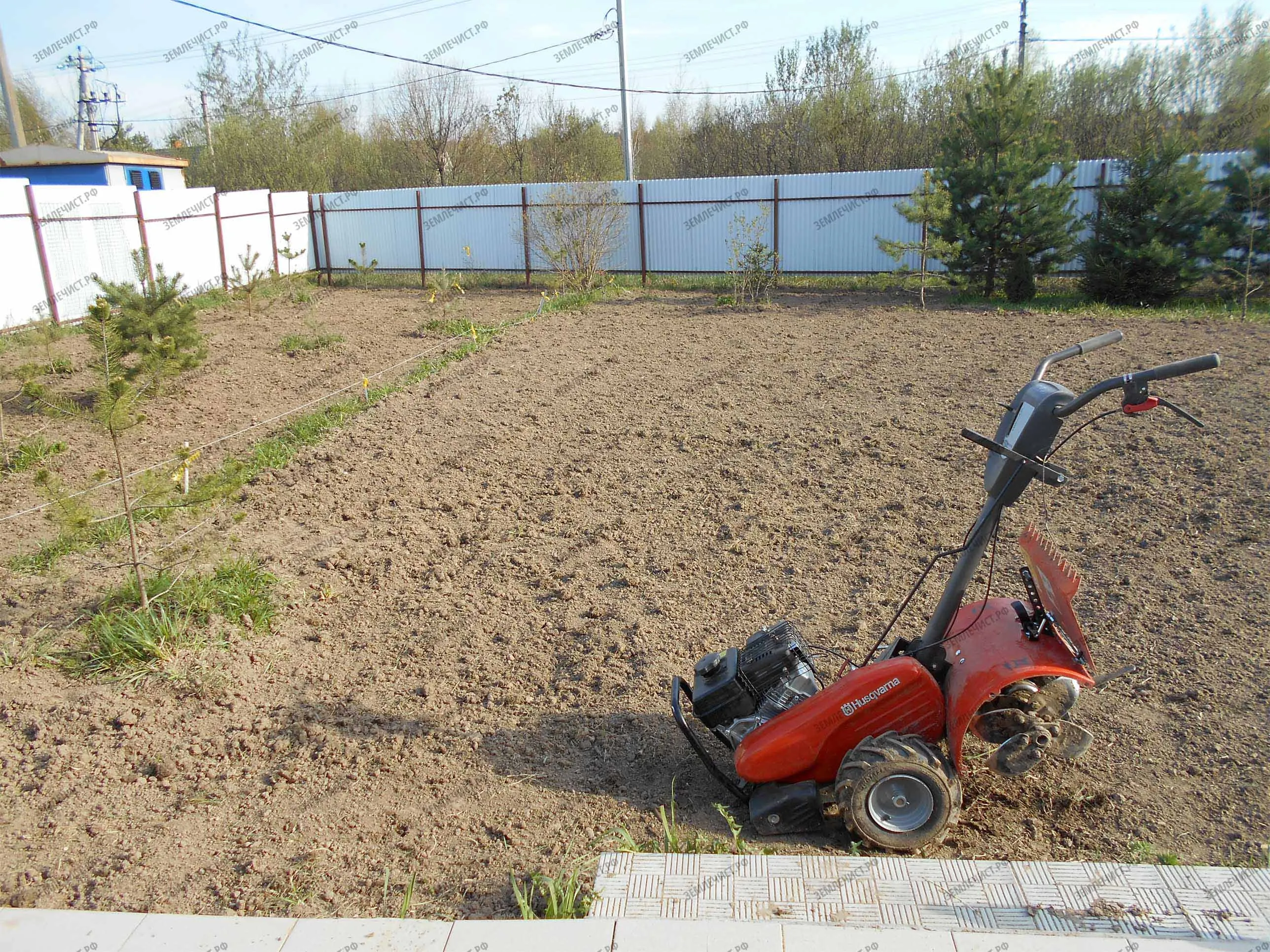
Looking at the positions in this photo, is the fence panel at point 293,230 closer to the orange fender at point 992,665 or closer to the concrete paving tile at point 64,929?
the concrete paving tile at point 64,929

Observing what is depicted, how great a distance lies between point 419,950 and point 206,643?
2.49 m

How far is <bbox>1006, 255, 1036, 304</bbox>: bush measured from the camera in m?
12.9

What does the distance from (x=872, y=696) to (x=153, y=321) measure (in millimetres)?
8175

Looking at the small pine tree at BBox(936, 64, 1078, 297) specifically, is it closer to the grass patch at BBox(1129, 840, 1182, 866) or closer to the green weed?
the grass patch at BBox(1129, 840, 1182, 866)

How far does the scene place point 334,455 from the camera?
7281mm

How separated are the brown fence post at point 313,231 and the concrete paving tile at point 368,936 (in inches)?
748

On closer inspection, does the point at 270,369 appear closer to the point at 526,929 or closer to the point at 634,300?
the point at 634,300

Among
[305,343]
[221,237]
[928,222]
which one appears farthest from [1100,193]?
[221,237]

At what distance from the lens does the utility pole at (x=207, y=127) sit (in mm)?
26031

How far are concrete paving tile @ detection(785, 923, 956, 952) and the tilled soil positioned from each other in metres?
0.57

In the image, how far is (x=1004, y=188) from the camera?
1273 centimetres

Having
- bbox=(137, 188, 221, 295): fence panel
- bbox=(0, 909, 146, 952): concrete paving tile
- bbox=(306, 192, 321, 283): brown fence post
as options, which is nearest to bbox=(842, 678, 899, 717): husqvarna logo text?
bbox=(0, 909, 146, 952): concrete paving tile

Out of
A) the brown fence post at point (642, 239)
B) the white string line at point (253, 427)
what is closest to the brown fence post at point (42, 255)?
the white string line at point (253, 427)

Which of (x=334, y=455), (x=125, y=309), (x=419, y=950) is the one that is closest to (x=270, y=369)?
(x=125, y=309)
